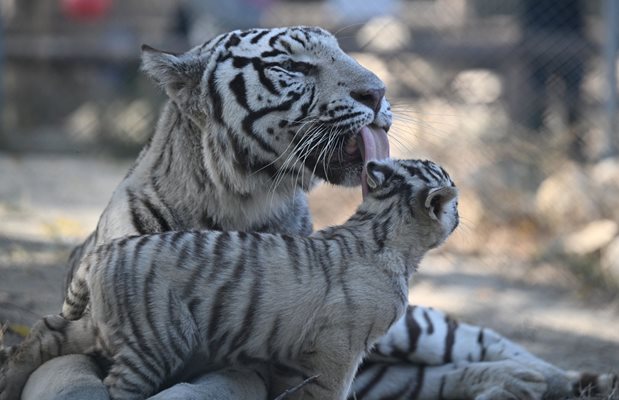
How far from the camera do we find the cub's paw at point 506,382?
12.4 feet

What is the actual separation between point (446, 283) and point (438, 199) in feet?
11.2

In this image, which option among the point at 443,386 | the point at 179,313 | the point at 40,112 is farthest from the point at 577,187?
the point at 40,112

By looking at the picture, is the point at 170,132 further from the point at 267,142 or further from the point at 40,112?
the point at 40,112

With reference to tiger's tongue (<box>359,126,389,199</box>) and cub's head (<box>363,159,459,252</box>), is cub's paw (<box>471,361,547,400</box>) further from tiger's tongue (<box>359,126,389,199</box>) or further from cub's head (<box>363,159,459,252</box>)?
tiger's tongue (<box>359,126,389,199</box>)

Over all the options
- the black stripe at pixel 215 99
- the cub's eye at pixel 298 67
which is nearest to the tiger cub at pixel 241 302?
the black stripe at pixel 215 99

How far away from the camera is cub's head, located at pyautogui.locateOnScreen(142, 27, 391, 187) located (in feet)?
12.0

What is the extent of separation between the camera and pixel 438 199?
3402 millimetres

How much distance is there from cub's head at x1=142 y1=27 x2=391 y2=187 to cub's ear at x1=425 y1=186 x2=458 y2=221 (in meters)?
0.34

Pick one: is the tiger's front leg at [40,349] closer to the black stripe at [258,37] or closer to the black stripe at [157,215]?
the black stripe at [157,215]

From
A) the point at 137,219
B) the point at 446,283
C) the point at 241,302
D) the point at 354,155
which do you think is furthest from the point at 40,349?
the point at 446,283

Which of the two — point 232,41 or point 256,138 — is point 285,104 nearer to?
point 256,138

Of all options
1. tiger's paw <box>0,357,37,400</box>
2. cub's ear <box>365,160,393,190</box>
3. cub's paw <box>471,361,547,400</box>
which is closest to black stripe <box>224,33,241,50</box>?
cub's ear <box>365,160,393,190</box>

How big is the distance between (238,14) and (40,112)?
272cm

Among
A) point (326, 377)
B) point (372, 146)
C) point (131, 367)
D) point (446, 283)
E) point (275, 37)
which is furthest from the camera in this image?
point (446, 283)
